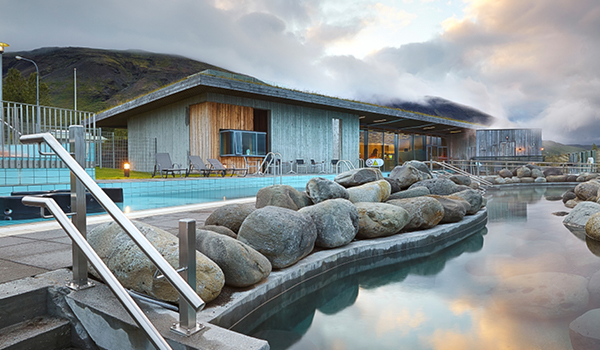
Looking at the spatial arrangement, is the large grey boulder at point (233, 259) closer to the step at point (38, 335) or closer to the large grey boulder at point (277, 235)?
the large grey boulder at point (277, 235)

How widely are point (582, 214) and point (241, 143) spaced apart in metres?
11.6

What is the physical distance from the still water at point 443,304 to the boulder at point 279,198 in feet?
3.48

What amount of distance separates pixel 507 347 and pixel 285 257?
158 cm

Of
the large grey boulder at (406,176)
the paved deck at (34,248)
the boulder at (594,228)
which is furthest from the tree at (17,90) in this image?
the boulder at (594,228)

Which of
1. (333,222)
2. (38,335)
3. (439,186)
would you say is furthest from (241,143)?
(38,335)

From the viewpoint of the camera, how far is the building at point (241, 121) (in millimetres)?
14297

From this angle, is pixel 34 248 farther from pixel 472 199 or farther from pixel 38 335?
pixel 472 199

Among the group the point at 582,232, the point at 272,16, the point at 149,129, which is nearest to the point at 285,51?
the point at 272,16

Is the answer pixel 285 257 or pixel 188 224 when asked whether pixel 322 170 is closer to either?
pixel 285 257

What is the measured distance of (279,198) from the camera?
4164 millimetres

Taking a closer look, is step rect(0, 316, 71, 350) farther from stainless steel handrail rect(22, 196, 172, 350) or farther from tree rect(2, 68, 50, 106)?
tree rect(2, 68, 50, 106)

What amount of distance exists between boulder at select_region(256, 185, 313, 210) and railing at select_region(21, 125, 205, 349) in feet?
7.77

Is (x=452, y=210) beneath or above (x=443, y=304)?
above

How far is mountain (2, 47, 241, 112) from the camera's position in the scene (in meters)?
83.8
